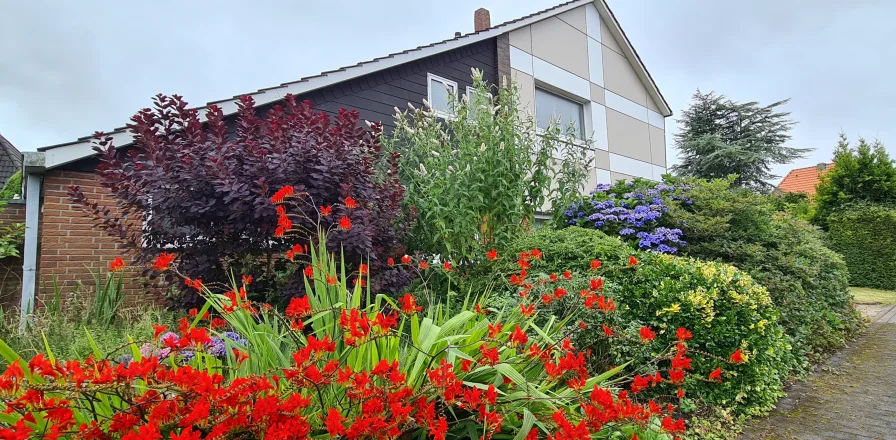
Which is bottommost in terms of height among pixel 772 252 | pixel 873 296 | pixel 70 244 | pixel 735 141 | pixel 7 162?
pixel 873 296

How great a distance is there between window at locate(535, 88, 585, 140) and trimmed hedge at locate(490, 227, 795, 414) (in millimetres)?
5824

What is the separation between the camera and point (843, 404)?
128 inches

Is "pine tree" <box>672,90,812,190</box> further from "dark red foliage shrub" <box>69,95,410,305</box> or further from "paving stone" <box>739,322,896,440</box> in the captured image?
"dark red foliage shrub" <box>69,95,410,305</box>

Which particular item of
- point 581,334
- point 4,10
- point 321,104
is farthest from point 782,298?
point 4,10

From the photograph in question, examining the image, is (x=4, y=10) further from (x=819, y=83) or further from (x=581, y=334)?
(x=819, y=83)

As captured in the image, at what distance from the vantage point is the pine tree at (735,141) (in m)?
16.7

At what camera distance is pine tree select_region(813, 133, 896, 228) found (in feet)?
33.8

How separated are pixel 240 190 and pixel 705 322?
3.11m

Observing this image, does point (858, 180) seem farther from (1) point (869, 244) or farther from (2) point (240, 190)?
(2) point (240, 190)

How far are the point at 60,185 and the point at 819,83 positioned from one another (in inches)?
704

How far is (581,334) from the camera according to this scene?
2857 mm

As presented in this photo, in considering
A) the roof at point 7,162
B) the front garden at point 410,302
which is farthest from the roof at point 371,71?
the roof at point 7,162

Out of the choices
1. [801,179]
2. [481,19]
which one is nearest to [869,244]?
[481,19]

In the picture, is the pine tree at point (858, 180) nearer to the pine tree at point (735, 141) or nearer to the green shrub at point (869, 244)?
the green shrub at point (869, 244)
